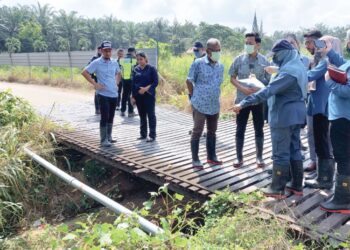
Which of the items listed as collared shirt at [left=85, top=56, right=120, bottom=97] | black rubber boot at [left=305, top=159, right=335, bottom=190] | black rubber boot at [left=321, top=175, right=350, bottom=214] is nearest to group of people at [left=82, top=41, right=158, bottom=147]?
collared shirt at [left=85, top=56, right=120, bottom=97]

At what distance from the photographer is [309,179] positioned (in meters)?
4.40

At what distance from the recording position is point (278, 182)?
3764 millimetres

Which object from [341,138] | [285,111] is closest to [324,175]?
[341,138]

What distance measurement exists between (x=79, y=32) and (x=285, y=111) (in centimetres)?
5448

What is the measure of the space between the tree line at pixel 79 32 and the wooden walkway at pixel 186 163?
24948 millimetres

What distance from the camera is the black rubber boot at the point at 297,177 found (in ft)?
12.4

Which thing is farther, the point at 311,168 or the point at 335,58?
the point at 311,168

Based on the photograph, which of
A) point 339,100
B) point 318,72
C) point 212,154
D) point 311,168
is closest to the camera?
point 339,100

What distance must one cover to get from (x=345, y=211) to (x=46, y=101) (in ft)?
34.8

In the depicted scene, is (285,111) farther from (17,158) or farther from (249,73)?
(17,158)

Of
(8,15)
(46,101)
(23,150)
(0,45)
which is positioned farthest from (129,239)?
(8,15)

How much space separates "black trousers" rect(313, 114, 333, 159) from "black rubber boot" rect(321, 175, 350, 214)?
26.4 inches

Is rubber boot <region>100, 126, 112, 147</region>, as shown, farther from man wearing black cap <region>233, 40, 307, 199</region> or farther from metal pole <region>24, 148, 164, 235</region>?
man wearing black cap <region>233, 40, 307, 199</region>

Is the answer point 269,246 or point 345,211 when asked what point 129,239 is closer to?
point 269,246
